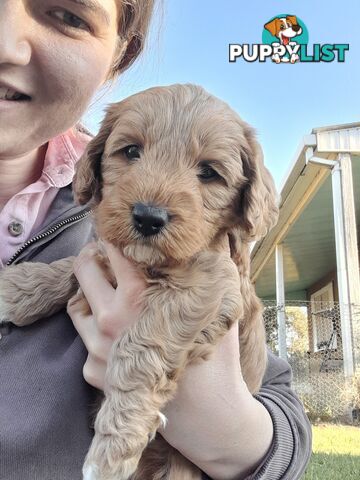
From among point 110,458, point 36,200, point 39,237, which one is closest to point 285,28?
point 36,200

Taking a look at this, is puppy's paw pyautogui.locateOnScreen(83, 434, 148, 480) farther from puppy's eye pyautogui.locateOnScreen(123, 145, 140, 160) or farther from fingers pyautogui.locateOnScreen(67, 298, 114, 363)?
puppy's eye pyautogui.locateOnScreen(123, 145, 140, 160)

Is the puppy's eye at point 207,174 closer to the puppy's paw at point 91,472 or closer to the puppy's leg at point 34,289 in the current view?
the puppy's leg at point 34,289

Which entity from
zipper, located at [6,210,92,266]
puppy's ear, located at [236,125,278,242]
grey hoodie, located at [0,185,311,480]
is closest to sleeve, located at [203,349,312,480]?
grey hoodie, located at [0,185,311,480]

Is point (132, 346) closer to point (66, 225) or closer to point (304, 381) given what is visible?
point (66, 225)

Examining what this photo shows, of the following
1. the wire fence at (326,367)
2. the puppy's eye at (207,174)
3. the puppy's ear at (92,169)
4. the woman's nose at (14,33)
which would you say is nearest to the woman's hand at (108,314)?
the puppy's ear at (92,169)

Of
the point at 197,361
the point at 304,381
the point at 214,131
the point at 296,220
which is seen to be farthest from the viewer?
the point at 296,220

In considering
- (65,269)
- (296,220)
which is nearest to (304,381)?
(296,220)
